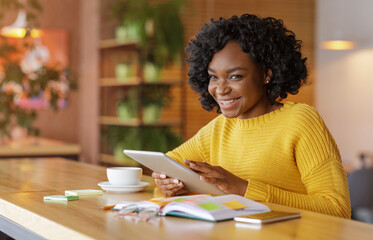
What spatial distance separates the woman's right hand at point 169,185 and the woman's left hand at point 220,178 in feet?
0.35

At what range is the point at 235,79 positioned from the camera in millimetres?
2023

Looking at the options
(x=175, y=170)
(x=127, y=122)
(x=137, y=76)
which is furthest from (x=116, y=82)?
(x=175, y=170)

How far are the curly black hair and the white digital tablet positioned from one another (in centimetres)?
47

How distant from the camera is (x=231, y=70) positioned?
6.63 feet

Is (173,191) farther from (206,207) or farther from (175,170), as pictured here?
(206,207)

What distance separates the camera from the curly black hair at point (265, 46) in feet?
6.71

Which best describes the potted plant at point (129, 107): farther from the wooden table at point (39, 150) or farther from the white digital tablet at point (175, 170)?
the white digital tablet at point (175, 170)

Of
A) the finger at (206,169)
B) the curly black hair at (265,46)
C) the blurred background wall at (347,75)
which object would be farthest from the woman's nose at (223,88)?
the blurred background wall at (347,75)

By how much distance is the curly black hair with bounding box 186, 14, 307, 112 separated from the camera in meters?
2.04

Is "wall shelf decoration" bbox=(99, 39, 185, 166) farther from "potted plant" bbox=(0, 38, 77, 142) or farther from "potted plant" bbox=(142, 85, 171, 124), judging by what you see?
"potted plant" bbox=(0, 38, 77, 142)

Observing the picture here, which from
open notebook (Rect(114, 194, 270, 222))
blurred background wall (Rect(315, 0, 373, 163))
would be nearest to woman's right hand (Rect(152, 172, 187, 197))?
open notebook (Rect(114, 194, 270, 222))

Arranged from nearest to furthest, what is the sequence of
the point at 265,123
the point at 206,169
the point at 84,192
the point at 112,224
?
the point at 112,224 → the point at 206,169 → the point at 84,192 → the point at 265,123

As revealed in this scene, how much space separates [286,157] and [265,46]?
382mm

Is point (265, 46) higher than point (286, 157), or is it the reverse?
point (265, 46)
